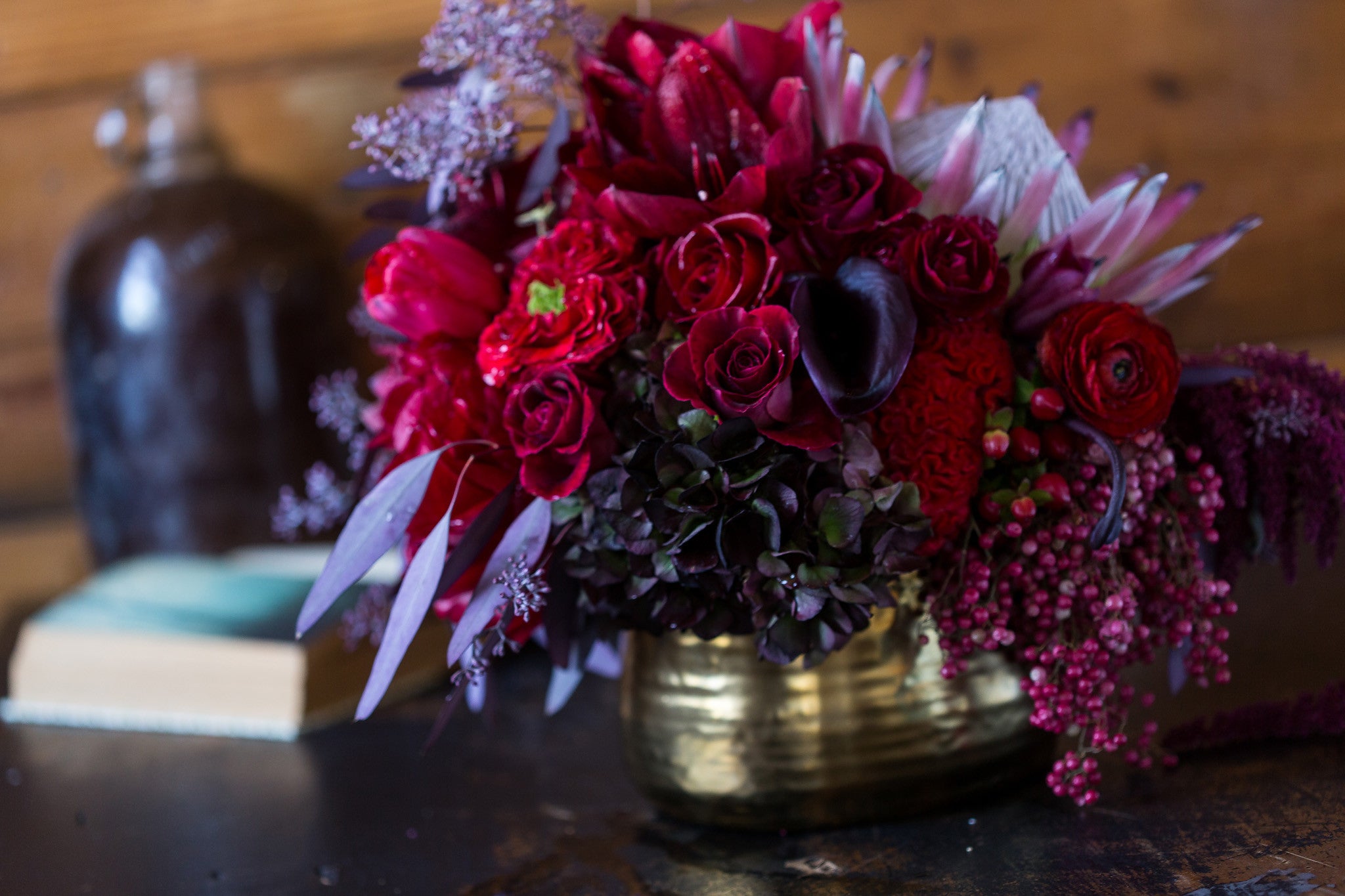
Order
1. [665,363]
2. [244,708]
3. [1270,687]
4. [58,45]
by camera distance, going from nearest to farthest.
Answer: [665,363], [1270,687], [244,708], [58,45]

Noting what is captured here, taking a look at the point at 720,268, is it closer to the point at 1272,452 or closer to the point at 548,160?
the point at 548,160

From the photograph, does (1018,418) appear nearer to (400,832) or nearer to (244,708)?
(400,832)

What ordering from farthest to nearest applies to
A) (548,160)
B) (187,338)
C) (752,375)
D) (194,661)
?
(187,338)
(194,661)
(548,160)
(752,375)

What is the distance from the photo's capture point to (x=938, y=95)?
1141 mm

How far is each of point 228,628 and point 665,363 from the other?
0.49 m

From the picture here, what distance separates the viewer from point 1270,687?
1.99 feet

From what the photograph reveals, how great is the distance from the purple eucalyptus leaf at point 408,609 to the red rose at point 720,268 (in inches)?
5.1

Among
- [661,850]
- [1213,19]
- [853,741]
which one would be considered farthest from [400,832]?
[1213,19]

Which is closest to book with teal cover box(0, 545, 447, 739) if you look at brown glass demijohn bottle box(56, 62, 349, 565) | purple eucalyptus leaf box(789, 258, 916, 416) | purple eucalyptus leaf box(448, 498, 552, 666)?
brown glass demijohn bottle box(56, 62, 349, 565)

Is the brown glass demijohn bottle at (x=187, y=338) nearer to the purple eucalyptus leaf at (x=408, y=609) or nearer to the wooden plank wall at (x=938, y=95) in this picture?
the wooden plank wall at (x=938, y=95)

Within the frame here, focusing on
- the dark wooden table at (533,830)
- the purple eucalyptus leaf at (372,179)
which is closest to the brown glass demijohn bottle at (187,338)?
the dark wooden table at (533,830)

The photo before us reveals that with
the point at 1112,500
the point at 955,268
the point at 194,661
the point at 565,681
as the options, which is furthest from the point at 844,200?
the point at 194,661

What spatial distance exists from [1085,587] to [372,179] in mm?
400

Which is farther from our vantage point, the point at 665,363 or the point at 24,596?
the point at 24,596
